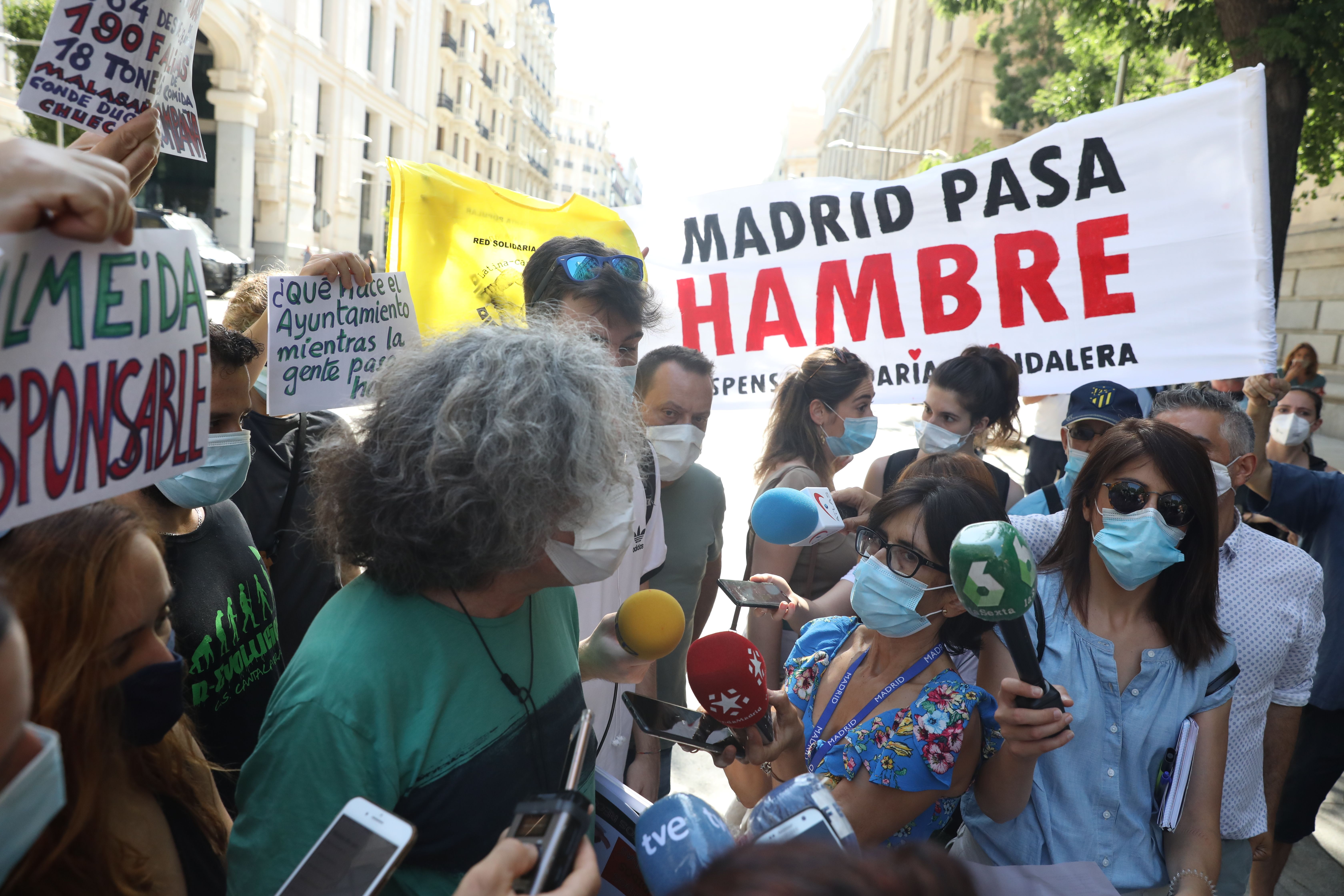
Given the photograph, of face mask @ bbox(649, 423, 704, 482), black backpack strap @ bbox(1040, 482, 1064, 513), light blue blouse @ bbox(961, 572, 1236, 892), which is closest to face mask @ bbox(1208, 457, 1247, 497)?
black backpack strap @ bbox(1040, 482, 1064, 513)

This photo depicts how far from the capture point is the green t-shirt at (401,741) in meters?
1.27

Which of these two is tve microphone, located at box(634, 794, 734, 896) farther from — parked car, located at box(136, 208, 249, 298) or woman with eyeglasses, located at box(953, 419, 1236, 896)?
parked car, located at box(136, 208, 249, 298)

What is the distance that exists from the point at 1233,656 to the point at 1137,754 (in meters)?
0.35

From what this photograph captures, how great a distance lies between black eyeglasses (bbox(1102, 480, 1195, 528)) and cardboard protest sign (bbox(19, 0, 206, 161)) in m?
2.31

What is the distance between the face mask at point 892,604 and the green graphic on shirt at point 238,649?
1.45 metres

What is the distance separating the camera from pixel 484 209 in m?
3.54

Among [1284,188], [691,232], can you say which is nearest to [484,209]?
[691,232]

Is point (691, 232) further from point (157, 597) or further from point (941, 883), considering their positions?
point (941, 883)

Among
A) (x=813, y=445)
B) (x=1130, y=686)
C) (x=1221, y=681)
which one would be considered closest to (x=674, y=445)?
(x=813, y=445)

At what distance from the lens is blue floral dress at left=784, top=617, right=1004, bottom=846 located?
178cm

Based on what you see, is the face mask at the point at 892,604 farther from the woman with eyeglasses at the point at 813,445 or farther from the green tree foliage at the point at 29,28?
the green tree foliage at the point at 29,28

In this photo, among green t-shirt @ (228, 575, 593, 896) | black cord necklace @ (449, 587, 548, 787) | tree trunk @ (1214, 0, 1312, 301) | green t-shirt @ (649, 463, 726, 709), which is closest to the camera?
green t-shirt @ (228, 575, 593, 896)

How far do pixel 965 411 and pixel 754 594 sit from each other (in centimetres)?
173

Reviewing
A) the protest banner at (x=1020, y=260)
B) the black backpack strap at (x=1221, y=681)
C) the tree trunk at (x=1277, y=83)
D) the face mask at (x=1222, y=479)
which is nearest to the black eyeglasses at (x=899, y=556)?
the black backpack strap at (x=1221, y=681)
